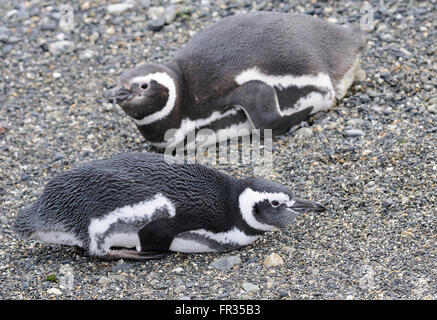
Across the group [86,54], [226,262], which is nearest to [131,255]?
[226,262]

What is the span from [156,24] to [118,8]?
0.51 m

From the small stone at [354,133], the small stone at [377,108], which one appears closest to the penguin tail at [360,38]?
the small stone at [377,108]

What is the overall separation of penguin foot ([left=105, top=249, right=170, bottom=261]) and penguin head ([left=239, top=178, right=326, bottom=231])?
573mm

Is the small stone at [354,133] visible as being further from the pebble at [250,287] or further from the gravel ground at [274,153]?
the pebble at [250,287]

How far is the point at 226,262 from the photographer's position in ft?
15.2

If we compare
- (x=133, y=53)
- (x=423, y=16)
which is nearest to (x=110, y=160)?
(x=133, y=53)

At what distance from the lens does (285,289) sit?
4.32m

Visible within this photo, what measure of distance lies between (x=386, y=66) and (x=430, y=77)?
39cm

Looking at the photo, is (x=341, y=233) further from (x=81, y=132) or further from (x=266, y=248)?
(x=81, y=132)

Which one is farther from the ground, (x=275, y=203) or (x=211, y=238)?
(x=275, y=203)

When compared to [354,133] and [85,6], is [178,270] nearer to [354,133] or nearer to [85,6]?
[354,133]

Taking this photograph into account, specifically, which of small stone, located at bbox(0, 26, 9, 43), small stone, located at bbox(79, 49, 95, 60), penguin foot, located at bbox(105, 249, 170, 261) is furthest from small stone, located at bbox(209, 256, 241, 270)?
small stone, located at bbox(0, 26, 9, 43)

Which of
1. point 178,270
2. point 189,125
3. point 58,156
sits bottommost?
point 58,156

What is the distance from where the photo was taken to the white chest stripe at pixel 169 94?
5703mm
